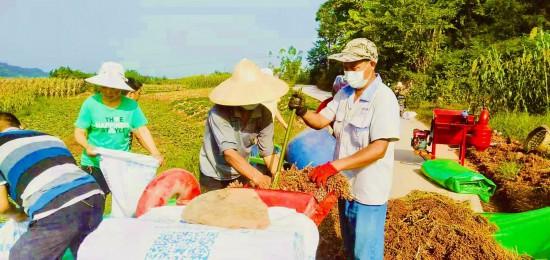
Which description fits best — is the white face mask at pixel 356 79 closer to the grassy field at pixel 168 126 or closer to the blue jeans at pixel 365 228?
the blue jeans at pixel 365 228

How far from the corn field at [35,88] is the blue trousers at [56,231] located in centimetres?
2308

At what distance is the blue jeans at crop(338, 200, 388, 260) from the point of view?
3.16m

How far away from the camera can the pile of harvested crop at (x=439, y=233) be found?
13.3 ft

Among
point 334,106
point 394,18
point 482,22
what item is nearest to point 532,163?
point 334,106

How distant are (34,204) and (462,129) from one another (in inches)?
258

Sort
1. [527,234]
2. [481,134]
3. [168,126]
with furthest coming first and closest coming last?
[168,126], [481,134], [527,234]

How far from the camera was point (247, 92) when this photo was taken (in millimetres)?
3355

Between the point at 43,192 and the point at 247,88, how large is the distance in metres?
1.35

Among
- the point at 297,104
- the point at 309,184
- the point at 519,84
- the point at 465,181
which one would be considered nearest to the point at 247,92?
the point at 297,104

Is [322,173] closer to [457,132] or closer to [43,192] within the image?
[43,192]

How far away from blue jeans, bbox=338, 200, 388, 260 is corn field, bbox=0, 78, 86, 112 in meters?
23.6

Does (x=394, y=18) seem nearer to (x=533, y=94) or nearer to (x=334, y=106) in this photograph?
(x=533, y=94)

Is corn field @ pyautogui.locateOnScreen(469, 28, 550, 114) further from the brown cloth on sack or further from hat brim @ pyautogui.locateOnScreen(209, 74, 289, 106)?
the brown cloth on sack

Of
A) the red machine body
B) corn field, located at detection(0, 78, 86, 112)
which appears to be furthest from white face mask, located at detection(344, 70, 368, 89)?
corn field, located at detection(0, 78, 86, 112)
